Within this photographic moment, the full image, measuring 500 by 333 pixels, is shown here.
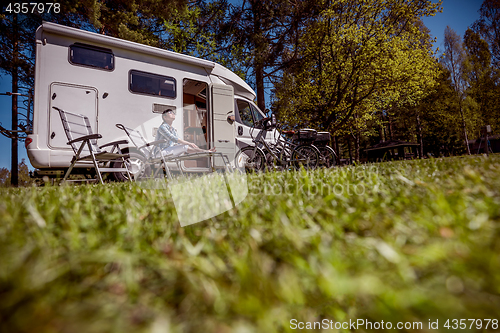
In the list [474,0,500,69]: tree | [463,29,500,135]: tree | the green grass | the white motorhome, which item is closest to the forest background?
the white motorhome

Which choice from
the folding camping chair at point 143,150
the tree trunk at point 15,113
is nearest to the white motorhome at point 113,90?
the folding camping chair at point 143,150

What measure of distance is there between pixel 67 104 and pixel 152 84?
2.00 m

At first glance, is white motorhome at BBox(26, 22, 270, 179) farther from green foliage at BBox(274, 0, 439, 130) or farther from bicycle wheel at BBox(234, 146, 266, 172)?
green foliage at BBox(274, 0, 439, 130)

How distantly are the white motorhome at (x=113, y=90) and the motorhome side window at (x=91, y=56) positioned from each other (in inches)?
0.5

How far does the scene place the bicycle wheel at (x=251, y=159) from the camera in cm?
738

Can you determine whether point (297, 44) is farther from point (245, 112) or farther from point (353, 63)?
point (245, 112)

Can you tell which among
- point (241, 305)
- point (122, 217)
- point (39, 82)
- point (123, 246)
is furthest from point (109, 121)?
point (241, 305)

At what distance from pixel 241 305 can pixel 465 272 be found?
602mm

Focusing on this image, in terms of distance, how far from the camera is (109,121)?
246 inches

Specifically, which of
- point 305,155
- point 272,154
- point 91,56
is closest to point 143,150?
point 91,56

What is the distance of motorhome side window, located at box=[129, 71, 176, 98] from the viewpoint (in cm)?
662

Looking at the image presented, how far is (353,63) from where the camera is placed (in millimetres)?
13742

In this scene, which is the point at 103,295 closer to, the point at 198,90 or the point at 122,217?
the point at 122,217

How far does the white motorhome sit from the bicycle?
0.46m
